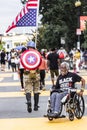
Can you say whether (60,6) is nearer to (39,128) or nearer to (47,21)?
(47,21)

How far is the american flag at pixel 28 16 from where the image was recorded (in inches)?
1071

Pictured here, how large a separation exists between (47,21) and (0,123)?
52.0m

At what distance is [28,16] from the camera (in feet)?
91.7

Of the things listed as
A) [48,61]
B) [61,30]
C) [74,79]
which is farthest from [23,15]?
[61,30]

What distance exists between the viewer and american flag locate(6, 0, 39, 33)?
89.3 ft

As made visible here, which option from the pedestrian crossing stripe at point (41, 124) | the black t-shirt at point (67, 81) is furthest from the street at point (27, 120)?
the black t-shirt at point (67, 81)

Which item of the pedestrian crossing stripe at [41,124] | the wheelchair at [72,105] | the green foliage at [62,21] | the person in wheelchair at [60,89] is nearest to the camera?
the pedestrian crossing stripe at [41,124]

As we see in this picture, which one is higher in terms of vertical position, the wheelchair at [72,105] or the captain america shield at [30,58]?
the captain america shield at [30,58]

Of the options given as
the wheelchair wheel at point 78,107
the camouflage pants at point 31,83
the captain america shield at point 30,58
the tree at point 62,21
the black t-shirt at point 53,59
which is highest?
the captain america shield at point 30,58

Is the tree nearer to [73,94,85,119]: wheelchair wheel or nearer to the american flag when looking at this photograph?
the american flag

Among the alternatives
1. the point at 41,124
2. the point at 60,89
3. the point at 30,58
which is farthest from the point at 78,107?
the point at 30,58

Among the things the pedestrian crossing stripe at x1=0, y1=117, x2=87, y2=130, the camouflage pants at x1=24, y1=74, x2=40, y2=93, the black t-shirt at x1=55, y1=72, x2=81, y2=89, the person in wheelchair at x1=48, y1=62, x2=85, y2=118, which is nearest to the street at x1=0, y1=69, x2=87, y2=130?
the pedestrian crossing stripe at x1=0, y1=117, x2=87, y2=130

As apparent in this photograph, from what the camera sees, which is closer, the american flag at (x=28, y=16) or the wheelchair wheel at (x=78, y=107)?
the wheelchair wheel at (x=78, y=107)

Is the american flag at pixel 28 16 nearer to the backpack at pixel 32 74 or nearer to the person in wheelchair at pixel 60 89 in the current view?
the backpack at pixel 32 74
